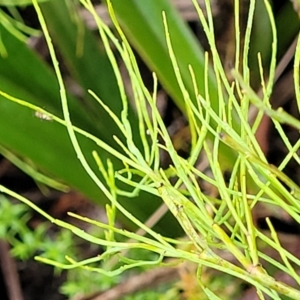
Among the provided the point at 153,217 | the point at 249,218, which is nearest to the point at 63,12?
the point at 153,217

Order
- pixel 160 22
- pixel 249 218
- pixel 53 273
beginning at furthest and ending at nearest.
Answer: pixel 53 273 < pixel 160 22 < pixel 249 218

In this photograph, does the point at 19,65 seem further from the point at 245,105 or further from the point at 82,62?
the point at 245,105

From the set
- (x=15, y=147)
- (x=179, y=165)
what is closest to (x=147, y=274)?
(x=15, y=147)

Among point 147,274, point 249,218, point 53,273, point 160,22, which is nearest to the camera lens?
point 249,218

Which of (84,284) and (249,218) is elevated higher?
(249,218)

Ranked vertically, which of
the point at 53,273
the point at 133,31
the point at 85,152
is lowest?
the point at 53,273

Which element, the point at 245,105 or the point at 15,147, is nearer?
the point at 245,105

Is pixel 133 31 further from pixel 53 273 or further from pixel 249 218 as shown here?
pixel 53 273
